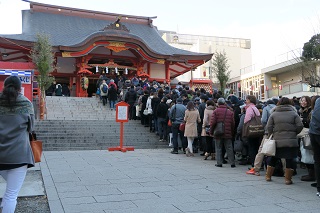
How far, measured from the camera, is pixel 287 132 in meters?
5.64

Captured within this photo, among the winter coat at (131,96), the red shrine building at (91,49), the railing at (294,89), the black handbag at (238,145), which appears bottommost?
the black handbag at (238,145)

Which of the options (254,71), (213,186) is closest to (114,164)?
(213,186)

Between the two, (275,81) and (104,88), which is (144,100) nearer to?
(104,88)

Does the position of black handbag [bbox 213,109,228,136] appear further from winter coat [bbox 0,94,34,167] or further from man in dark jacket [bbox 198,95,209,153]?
winter coat [bbox 0,94,34,167]

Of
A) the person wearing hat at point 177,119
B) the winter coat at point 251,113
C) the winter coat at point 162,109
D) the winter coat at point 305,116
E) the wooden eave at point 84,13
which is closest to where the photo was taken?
the winter coat at point 305,116

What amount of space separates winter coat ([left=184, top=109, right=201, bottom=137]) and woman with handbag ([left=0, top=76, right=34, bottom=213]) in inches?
235

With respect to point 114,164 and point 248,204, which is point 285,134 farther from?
point 114,164

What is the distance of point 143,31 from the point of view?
29469 millimetres

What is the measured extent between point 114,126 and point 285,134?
26.3ft

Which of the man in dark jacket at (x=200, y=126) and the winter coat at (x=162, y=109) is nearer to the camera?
the man in dark jacket at (x=200, y=126)

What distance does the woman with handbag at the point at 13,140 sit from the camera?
3186 mm

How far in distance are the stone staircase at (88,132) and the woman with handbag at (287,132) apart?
19.4ft

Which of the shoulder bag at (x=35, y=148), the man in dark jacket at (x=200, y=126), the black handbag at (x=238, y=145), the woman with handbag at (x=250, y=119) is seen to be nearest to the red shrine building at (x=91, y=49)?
the man in dark jacket at (x=200, y=126)

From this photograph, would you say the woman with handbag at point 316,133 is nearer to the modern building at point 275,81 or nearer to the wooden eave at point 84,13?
the modern building at point 275,81
